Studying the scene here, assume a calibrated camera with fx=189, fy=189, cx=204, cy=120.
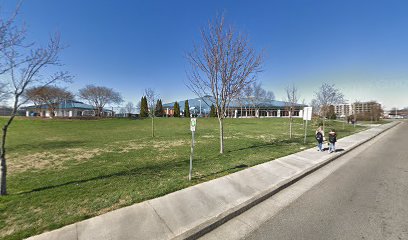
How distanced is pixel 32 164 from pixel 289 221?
9436 mm

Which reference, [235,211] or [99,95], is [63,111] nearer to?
[99,95]

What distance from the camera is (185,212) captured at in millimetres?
3986

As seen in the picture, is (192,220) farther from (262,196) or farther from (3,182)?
(3,182)

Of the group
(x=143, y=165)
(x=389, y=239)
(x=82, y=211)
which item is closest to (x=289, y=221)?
(x=389, y=239)

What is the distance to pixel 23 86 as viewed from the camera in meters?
4.89

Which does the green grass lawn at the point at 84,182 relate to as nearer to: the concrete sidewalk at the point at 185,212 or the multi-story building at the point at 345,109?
the concrete sidewalk at the point at 185,212

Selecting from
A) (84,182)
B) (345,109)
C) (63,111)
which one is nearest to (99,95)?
(63,111)

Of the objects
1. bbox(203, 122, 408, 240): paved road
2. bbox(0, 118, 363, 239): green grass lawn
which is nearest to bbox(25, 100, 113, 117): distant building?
bbox(0, 118, 363, 239): green grass lawn

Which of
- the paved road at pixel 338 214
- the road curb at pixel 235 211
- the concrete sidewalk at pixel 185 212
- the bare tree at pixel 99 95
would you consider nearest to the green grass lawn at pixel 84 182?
the concrete sidewalk at pixel 185 212

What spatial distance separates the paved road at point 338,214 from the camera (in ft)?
11.4

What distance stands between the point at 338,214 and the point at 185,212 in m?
3.31

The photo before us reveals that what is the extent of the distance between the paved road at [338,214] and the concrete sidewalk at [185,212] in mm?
287

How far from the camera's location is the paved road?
347 centimetres

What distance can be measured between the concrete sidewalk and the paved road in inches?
11.3
